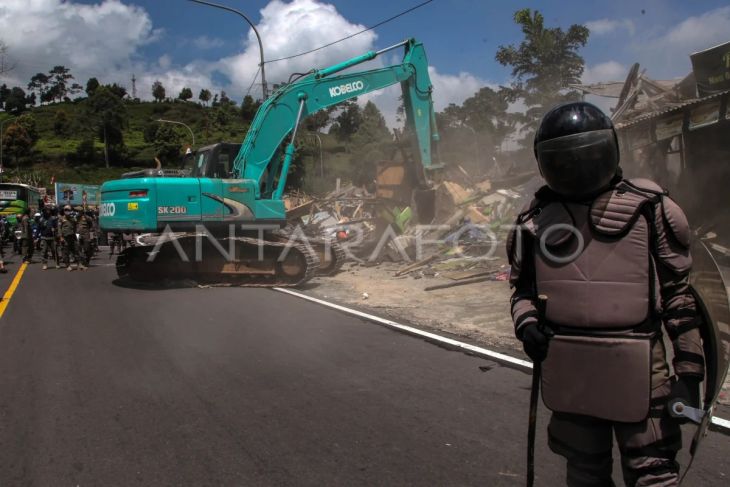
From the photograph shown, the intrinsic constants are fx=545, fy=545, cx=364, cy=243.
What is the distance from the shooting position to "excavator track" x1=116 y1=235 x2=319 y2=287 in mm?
11109

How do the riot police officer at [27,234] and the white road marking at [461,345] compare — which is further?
the riot police officer at [27,234]

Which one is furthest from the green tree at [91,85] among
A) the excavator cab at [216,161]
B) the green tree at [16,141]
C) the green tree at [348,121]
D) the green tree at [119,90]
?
the excavator cab at [216,161]

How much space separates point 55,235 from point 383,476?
1558 centimetres

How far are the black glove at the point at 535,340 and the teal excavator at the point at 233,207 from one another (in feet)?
29.4

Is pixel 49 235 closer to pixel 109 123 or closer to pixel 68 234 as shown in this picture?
pixel 68 234

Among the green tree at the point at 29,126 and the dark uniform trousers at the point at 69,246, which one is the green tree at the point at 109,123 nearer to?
the green tree at the point at 29,126

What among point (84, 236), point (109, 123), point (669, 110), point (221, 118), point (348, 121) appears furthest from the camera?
point (109, 123)

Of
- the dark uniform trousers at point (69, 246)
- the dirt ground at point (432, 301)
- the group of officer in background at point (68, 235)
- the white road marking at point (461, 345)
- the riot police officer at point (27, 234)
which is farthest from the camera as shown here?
the riot police officer at point (27, 234)

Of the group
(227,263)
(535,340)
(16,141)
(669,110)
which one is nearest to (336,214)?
(227,263)

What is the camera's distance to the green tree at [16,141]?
68625 mm

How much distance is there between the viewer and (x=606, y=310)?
2.00 meters

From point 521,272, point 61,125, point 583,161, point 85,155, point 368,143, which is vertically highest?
point 61,125

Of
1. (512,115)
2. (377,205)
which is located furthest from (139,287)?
(512,115)

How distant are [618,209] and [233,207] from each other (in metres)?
9.73
